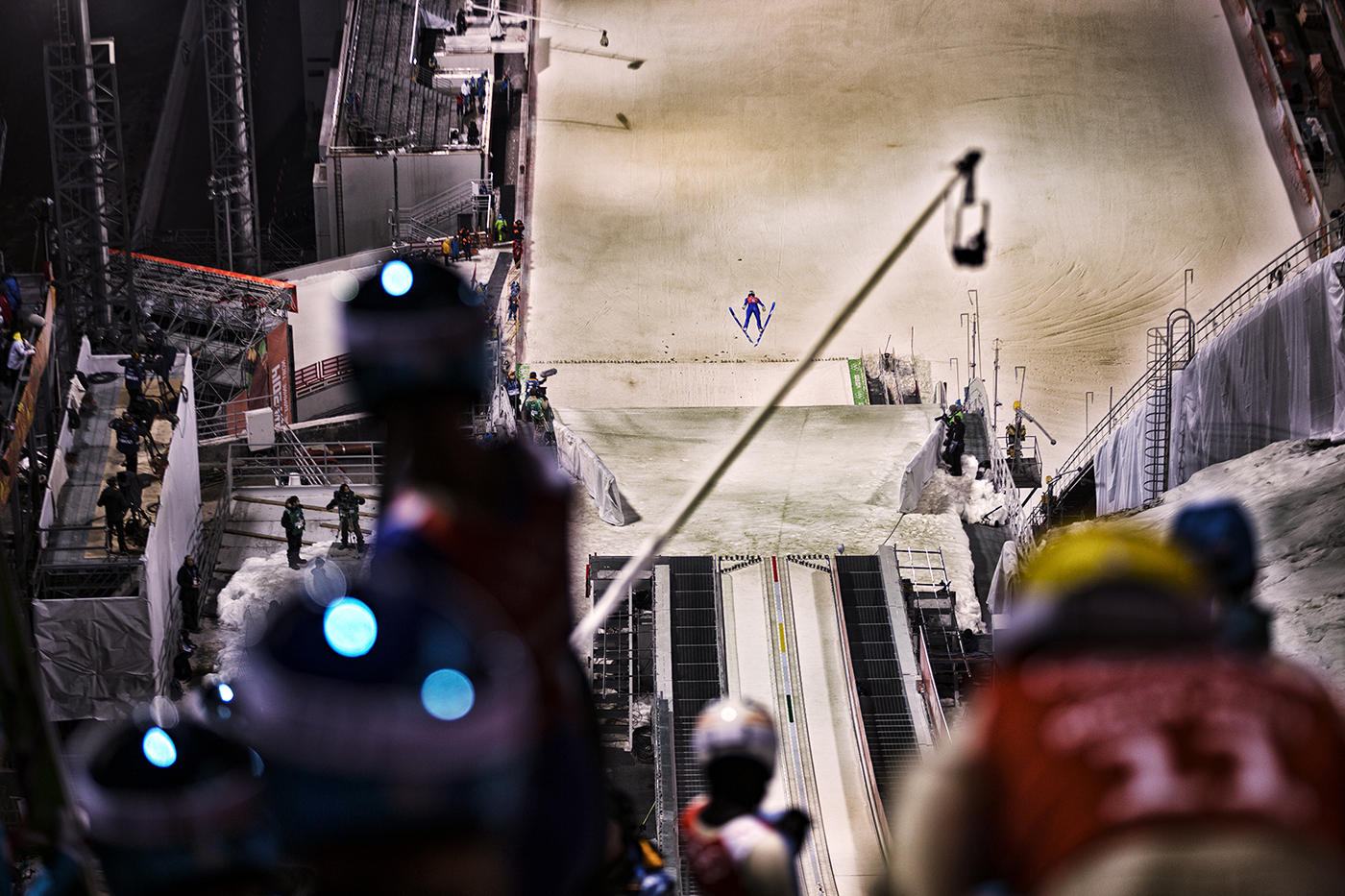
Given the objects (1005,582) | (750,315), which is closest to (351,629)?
(1005,582)

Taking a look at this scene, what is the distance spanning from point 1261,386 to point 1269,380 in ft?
0.57

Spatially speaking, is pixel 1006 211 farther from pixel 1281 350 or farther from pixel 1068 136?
pixel 1281 350

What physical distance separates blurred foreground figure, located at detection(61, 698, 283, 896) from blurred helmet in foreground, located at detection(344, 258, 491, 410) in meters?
0.61

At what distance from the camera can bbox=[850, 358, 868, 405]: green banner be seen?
24.3 metres

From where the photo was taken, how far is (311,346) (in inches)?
1060

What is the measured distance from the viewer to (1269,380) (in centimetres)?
1499

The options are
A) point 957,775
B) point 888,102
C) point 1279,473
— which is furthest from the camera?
point 888,102

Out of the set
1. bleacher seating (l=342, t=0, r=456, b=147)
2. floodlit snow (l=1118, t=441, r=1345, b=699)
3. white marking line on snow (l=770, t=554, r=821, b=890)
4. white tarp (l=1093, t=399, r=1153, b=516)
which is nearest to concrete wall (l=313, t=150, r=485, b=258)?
bleacher seating (l=342, t=0, r=456, b=147)

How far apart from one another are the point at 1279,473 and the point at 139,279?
834 inches

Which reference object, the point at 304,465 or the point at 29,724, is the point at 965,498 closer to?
the point at 304,465

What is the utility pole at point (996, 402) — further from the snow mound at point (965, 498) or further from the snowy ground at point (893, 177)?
the snow mound at point (965, 498)

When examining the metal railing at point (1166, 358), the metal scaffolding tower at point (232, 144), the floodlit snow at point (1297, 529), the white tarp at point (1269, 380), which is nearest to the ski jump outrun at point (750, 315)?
the metal railing at point (1166, 358)

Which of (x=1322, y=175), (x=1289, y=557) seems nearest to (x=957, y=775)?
(x=1289, y=557)

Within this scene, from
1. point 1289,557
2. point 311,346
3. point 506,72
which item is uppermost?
point 506,72
